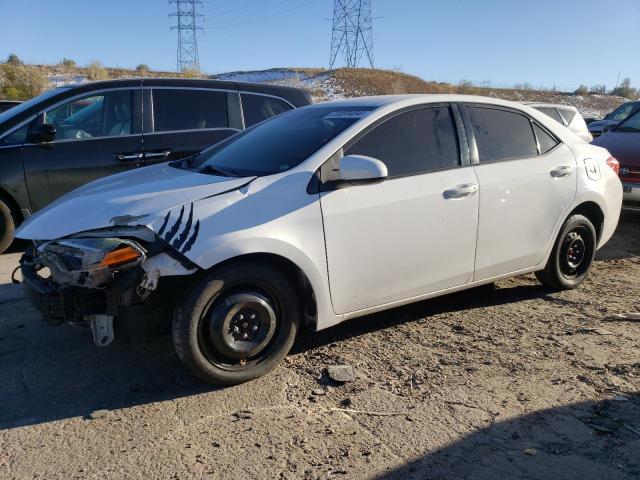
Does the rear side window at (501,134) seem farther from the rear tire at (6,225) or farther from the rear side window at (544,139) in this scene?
the rear tire at (6,225)

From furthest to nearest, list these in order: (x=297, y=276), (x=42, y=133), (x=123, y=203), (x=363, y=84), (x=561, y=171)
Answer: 1. (x=363, y=84)
2. (x=42, y=133)
3. (x=561, y=171)
4. (x=297, y=276)
5. (x=123, y=203)

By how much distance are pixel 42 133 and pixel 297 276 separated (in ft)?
12.9

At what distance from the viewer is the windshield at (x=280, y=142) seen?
3811 millimetres

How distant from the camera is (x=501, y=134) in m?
4.57

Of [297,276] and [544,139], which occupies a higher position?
[544,139]

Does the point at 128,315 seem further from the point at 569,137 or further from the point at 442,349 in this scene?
the point at 569,137

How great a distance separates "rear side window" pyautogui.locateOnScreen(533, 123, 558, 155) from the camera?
4797 mm

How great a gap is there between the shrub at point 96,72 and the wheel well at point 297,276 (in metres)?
37.0

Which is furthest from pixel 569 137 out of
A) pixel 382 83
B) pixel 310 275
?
pixel 382 83

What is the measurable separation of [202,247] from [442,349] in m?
1.81

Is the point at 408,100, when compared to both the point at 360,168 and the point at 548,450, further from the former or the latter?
the point at 548,450

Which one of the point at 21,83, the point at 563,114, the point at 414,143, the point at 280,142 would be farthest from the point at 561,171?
the point at 21,83

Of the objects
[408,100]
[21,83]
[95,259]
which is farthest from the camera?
[21,83]

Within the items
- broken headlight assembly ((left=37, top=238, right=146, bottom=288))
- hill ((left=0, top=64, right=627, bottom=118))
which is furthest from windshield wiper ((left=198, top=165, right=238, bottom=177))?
hill ((left=0, top=64, right=627, bottom=118))
